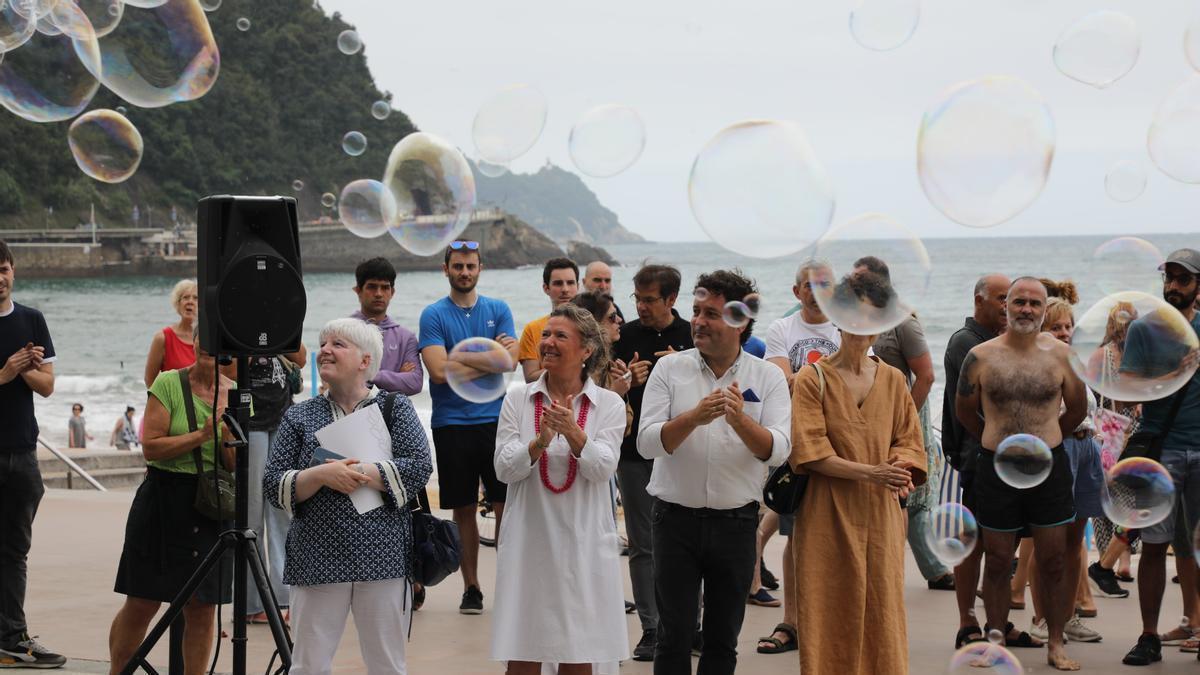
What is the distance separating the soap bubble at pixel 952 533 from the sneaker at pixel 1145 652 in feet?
3.64

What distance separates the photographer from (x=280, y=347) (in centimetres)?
446

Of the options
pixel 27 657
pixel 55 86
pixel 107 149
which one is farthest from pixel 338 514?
pixel 107 149

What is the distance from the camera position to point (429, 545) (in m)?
4.40

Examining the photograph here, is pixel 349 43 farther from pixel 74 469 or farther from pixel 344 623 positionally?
pixel 344 623

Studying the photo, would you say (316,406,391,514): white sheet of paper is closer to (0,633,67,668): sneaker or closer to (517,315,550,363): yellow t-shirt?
(0,633,67,668): sneaker

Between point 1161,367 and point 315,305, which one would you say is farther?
point 315,305

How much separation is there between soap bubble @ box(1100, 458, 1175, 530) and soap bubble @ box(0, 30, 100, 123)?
6373 mm

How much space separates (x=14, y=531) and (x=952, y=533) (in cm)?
397

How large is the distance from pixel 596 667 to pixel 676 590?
1.28 feet

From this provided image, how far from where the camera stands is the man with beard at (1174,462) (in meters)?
5.88

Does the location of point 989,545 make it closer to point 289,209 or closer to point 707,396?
point 707,396

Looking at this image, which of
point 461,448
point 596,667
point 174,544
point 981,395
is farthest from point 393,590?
point 981,395

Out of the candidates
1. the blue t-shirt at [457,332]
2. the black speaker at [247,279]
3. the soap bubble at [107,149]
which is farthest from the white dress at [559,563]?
the soap bubble at [107,149]

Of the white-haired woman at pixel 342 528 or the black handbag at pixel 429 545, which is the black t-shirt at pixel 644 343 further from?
the white-haired woman at pixel 342 528
